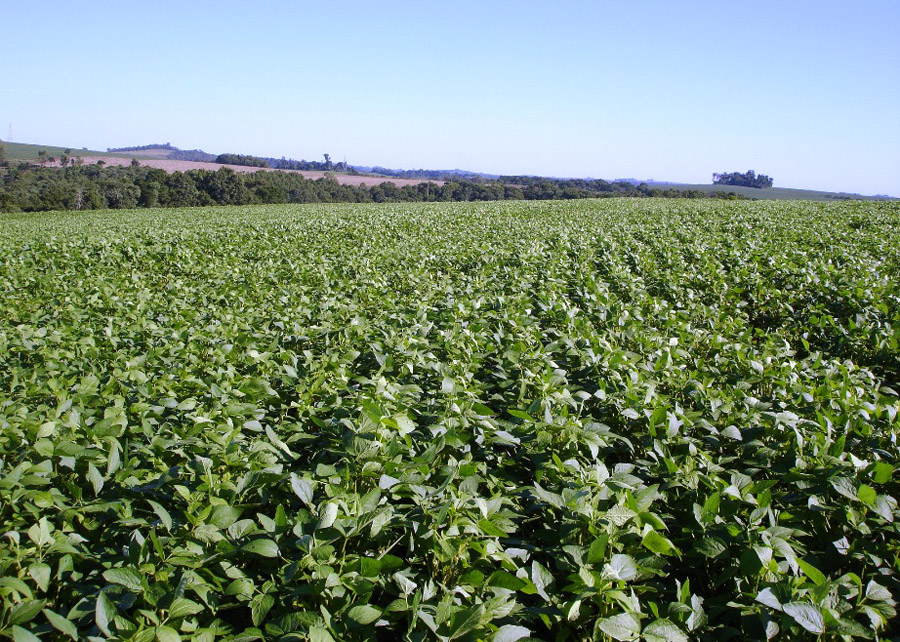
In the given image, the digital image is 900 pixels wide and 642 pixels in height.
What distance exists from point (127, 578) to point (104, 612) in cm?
10

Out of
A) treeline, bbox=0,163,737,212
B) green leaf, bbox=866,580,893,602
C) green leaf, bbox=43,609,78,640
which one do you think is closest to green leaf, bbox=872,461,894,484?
green leaf, bbox=866,580,893,602

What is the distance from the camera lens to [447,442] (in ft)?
7.31

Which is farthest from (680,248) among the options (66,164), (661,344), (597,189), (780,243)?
(66,164)

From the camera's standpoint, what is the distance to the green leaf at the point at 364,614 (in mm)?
1429

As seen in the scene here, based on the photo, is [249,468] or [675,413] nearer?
[249,468]

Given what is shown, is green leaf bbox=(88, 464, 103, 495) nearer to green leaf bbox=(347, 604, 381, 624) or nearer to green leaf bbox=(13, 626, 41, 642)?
green leaf bbox=(13, 626, 41, 642)

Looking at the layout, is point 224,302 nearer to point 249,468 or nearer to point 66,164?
point 249,468

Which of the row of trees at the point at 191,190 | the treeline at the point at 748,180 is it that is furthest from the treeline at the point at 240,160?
the treeline at the point at 748,180

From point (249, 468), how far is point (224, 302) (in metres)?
5.46

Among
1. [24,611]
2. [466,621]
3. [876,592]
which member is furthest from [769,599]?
[24,611]

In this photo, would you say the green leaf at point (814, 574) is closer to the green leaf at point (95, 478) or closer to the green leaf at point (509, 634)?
the green leaf at point (509, 634)

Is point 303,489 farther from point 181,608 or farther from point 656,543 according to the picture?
point 656,543

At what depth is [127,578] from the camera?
1.48 metres

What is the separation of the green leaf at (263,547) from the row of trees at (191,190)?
64.6 m
